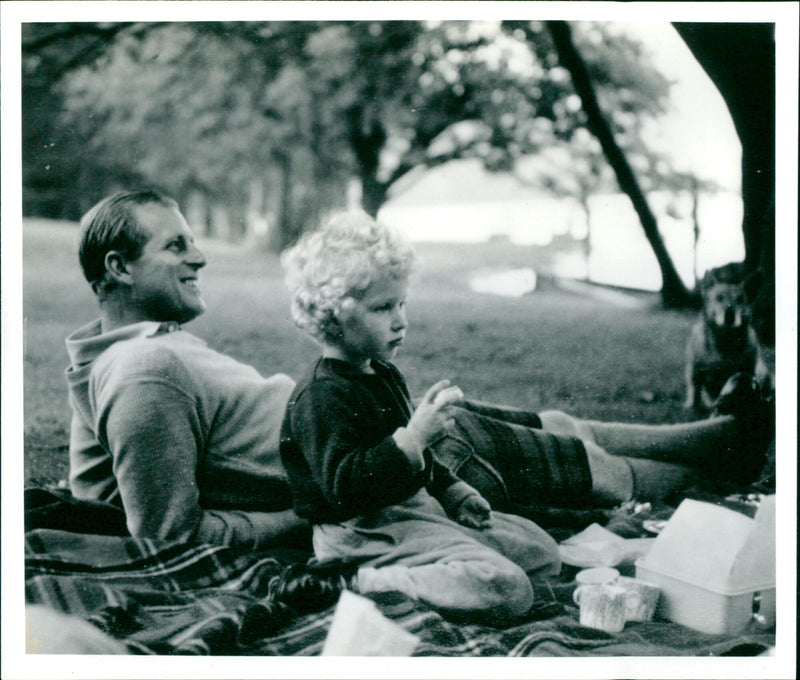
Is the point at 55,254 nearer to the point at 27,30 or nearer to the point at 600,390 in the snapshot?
the point at 27,30

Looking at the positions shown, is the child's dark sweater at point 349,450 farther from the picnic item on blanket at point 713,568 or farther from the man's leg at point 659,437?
the picnic item on blanket at point 713,568

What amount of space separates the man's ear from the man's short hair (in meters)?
0.01

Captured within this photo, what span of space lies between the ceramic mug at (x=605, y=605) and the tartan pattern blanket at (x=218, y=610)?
0.03 metres

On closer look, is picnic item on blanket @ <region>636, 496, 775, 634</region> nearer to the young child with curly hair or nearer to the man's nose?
the young child with curly hair

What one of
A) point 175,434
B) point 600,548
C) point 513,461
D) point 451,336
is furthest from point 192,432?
point 600,548

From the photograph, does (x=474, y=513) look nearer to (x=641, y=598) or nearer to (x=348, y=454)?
(x=348, y=454)

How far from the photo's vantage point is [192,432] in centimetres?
272

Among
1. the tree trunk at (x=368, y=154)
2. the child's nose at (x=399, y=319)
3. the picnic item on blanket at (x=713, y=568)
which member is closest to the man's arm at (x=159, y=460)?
the child's nose at (x=399, y=319)

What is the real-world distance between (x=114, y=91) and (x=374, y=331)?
1.23 metres

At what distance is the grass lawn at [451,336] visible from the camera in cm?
279

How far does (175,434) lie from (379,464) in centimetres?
69

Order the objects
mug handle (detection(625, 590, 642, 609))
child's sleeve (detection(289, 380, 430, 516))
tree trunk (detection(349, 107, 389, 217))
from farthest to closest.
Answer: tree trunk (detection(349, 107, 389, 217)) → mug handle (detection(625, 590, 642, 609)) → child's sleeve (detection(289, 380, 430, 516))

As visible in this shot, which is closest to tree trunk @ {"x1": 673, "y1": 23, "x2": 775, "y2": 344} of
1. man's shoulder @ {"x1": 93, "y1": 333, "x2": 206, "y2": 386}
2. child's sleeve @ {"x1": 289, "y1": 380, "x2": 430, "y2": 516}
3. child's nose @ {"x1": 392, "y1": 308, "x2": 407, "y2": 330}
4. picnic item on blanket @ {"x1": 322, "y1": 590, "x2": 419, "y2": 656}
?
child's nose @ {"x1": 392, "y1": 308, "x2": 407, "y2": 330}

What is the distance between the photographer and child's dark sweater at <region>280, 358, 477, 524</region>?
2.63 metres
